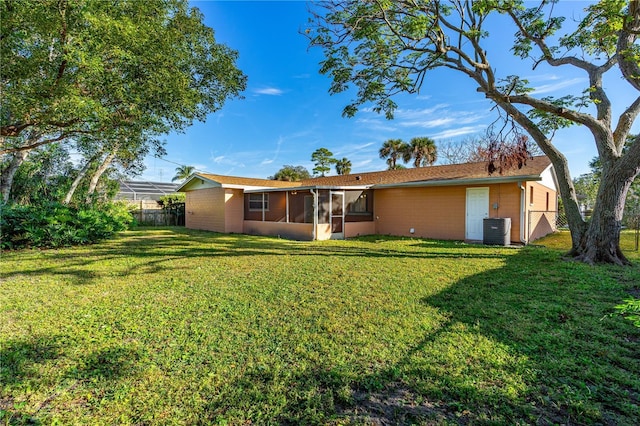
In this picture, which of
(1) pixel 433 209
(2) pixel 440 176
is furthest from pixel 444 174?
(1) pixel 433 209

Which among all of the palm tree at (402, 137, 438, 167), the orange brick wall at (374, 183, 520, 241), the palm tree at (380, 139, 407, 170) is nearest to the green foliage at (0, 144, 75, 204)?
the orange brick wall at (374, 183, 520, 241)

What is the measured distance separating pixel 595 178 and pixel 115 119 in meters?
30.2

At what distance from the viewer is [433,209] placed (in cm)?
1253

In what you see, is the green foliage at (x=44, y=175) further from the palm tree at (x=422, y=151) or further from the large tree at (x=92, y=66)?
the palm tree at (x=422, y=151)

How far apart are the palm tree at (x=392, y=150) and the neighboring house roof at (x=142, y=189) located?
765 inches

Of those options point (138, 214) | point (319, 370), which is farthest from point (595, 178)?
point (138, 214)

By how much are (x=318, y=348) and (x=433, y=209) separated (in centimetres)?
1075

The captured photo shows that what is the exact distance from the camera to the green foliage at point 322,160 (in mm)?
36125

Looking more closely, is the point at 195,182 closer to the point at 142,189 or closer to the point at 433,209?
the point at 433,209

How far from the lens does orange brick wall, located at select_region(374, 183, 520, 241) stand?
10.7 meters

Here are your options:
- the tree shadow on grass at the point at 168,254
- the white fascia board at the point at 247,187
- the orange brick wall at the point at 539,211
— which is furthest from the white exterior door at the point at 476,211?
the white fascia board at the point at 247,187

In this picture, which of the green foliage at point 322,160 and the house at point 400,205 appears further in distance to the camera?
the green foliage at point 322,160

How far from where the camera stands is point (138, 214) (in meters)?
20.2

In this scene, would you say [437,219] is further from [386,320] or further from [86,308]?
[86,308]
